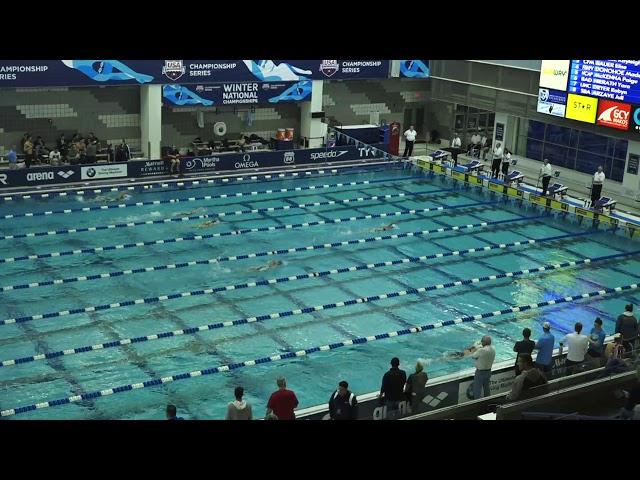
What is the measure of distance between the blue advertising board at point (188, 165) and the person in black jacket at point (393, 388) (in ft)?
46.2

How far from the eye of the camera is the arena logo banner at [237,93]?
24266 mm

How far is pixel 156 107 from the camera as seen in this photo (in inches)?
947

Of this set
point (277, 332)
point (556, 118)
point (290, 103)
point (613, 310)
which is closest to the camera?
point (277, 332)

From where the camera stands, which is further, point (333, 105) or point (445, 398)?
point (333, 105)

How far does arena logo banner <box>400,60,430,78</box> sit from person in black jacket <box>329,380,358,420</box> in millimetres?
19597

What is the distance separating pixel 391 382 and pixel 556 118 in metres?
15.7

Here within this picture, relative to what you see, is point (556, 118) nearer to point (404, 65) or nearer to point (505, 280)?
point (404, 65)

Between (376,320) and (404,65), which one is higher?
(404,65)

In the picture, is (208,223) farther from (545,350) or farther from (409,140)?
(545,350)

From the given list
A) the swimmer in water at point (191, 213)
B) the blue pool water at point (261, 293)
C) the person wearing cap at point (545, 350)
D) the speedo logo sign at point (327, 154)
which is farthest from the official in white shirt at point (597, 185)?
the person wearing cap at point (545, 350)

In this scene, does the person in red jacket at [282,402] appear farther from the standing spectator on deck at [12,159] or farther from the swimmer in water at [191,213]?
the standing spectator on deck at [12,159]
